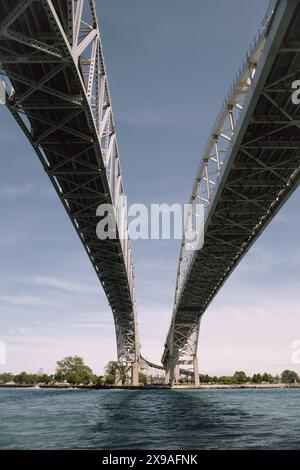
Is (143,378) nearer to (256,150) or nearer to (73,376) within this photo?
(73,376)

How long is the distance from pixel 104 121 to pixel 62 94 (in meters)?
6.09

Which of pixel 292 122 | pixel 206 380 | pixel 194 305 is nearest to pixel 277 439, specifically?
pixel 292 122

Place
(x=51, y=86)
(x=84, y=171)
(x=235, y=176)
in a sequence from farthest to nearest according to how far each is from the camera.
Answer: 1. (x=235, y=176)
2. (x=84, y=171)
3. (x=51, y=86)

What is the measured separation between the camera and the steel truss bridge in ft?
50.8

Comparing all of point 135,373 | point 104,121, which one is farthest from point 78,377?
point 104,121

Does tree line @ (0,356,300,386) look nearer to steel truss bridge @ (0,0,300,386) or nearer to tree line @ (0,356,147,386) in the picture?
tree line @ (0,356,147,386)

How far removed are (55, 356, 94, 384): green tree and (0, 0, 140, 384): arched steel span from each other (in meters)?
134

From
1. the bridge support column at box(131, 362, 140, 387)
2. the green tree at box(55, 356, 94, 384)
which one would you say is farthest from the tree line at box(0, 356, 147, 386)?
the bridge support column at box(131, 362, 140, 387)

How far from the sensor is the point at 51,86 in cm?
1873

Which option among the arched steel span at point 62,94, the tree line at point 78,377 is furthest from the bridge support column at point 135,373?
the arched steel span at point 62,94

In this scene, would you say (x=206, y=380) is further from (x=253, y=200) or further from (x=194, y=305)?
(x=253, y=200)

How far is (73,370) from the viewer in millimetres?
172375

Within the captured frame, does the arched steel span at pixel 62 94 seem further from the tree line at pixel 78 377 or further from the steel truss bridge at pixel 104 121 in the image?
the tree line at pixel 78 377

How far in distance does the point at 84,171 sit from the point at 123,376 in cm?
10224
